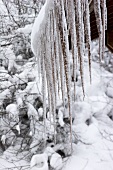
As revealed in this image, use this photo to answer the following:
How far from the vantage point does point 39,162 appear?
380cm

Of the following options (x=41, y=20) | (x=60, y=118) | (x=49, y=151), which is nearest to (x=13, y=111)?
(x=60, y=118)

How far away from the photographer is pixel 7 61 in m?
5.47

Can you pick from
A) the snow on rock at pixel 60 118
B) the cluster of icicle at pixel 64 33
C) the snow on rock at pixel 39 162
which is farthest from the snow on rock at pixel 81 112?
the cluster of icicle at pixel 64 33

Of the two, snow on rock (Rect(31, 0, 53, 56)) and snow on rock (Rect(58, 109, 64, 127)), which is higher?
snow on rock (Rect(31, 0, 53, 56))

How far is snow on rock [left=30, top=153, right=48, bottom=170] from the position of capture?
145 inches

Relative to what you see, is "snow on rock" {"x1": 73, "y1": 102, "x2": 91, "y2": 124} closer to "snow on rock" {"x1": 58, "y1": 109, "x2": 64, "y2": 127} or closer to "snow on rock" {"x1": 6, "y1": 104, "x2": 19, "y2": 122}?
"snow on rock" {"x1": 58, "y1": 109, "x2": 64, "y2": 127}

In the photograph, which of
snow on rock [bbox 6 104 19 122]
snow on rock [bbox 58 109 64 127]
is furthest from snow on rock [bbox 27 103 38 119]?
snow on rock [bbox 58 109 64 127]

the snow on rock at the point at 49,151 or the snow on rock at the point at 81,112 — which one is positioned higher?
the snow on rock at the point at 81,112

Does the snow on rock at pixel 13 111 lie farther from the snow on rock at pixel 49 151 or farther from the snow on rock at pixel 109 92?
the snow on rock at pixel 109 92

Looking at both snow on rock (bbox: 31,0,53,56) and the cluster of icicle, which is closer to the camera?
the cluster of icicle

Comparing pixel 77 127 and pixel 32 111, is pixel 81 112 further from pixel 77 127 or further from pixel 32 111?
pixel 32 111

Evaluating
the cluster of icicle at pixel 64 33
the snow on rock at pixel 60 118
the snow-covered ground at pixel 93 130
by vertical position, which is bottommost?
the snow-covered ground at pixel 93 130

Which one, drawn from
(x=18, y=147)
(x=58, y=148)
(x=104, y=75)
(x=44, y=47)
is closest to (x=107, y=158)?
(x=58, y=148)

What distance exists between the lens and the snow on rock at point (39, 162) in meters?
3.68
